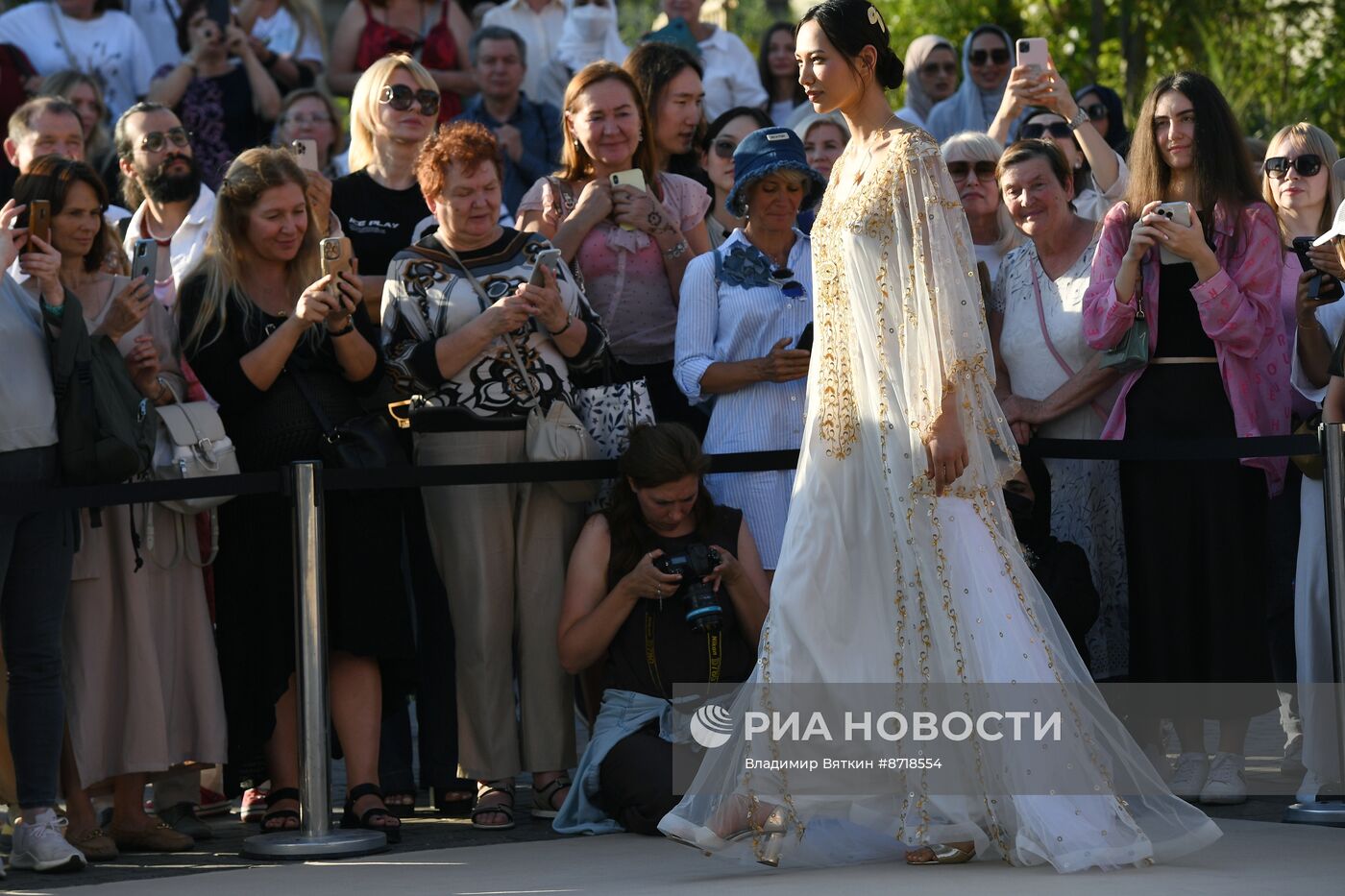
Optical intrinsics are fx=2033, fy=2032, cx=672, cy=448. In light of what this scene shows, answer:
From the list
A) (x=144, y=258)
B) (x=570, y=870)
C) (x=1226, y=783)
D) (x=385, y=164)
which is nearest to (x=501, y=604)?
(x=570, y=870)

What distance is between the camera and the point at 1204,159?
22.0 feet

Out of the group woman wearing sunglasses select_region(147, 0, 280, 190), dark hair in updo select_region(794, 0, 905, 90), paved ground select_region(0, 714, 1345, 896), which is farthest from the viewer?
woman wearing sunglasses select_region(147, 0, 280, 190)

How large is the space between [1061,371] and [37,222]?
3392mm

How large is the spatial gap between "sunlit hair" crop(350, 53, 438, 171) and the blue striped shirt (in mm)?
1582

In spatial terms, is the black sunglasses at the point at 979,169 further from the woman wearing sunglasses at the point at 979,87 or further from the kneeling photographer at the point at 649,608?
the woman wearing sunglasses at the point at 979,87

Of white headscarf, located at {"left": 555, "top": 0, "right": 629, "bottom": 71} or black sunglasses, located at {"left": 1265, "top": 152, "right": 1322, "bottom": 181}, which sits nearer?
black sunglasses, located at {"left": 1265, "top": 152, "right": 1322, "bottom": 181}

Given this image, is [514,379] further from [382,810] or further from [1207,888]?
[1207,888]

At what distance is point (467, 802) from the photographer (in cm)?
693

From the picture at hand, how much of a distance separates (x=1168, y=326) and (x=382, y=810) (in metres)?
2.99

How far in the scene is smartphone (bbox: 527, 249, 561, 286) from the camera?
21.9 feet

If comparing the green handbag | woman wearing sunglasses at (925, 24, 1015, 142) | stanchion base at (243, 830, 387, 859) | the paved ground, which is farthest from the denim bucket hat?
woman wearing sunglasses at (925, 24, 1015, 142)

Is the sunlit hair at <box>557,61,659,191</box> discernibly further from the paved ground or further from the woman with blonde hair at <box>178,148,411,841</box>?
the paved ground

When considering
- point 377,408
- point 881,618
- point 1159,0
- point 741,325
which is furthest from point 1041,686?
point 1159,0

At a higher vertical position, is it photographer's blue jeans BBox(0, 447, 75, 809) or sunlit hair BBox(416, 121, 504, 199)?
sunlit hair BBox(416, 121, 504, 199)
